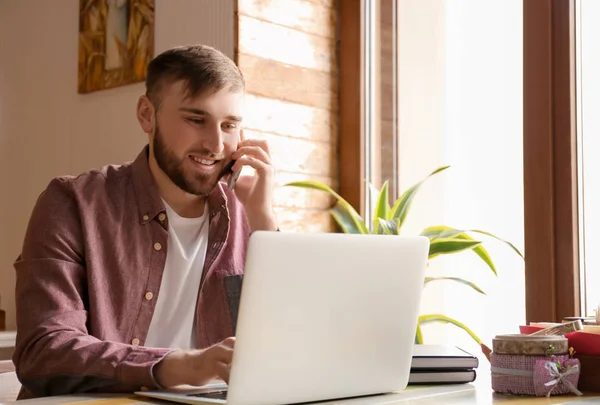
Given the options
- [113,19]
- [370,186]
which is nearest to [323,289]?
[370,186]

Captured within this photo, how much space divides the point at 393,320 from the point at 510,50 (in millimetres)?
1786

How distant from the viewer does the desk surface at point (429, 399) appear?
4.41 feet

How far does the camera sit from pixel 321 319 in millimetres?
1299

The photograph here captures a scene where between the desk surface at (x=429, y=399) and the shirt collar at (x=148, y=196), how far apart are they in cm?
52

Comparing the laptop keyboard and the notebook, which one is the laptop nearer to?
the laptop keyboard

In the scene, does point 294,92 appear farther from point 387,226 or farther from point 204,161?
point 204,161

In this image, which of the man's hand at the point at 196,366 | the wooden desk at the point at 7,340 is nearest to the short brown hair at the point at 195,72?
the man's hand at the point at 196,366

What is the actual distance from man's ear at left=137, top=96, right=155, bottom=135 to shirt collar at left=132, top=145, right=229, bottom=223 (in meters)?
0.05

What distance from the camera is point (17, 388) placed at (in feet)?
6.05

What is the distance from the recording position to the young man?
1634 millimetres

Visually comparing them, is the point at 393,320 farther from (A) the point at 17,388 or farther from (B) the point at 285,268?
(A) the point at 17,388

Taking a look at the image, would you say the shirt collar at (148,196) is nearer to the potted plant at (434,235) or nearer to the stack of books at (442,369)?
the stack of books at (442,369)

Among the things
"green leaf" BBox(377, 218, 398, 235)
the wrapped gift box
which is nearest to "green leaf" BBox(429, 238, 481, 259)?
"green leaf" BBox(377, 218, 398, 235)

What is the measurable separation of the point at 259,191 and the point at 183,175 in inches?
8.3
